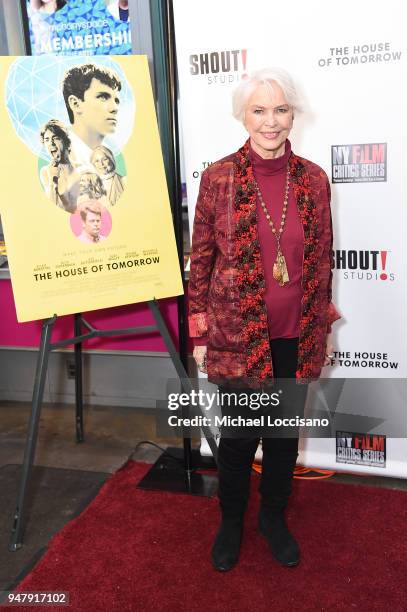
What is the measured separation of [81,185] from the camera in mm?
1844

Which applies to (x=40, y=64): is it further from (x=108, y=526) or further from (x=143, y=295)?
(x=108, y=526)

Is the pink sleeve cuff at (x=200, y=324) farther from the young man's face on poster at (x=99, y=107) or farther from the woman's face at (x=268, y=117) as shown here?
the young man's face on poster at (x=99, y=107)

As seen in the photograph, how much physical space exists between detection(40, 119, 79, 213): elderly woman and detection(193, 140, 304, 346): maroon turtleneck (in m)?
0.63

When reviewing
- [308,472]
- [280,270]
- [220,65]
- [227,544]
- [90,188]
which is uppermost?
[220,65]

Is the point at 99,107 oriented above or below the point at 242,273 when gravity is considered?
above

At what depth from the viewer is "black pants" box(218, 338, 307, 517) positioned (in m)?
1.62

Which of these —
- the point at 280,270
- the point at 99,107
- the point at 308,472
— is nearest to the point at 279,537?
the point at 308,472

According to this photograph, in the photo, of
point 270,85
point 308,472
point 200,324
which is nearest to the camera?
point 270,85

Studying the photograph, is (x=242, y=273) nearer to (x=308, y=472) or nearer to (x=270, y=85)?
(x=270, y=85)

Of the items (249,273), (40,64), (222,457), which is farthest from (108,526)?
(40,64)

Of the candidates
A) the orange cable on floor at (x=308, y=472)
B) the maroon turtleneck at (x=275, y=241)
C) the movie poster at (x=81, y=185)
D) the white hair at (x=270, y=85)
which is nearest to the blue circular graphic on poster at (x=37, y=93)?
the movie poster at (x=81, y=185)

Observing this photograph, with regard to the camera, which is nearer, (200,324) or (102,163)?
(200,324)

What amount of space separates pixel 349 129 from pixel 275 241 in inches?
27.7

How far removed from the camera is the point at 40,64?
5.76ft
